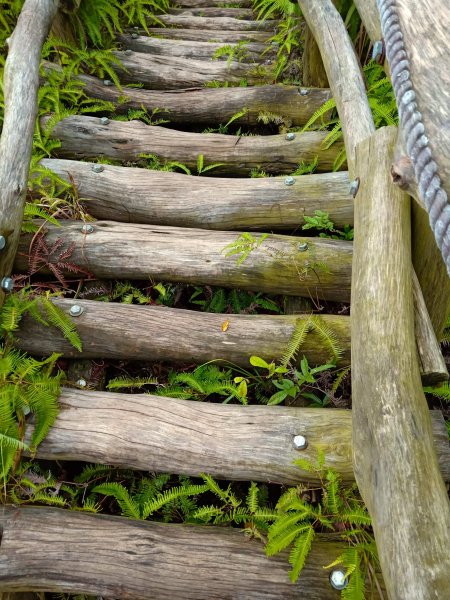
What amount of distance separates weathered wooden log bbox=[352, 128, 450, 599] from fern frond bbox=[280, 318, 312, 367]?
430mm

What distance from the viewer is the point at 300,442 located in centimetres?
197

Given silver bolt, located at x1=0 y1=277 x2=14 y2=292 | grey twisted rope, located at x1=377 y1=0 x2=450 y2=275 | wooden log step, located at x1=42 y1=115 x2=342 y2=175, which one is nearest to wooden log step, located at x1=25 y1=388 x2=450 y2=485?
silver bolt, located at x1=0 y1=277 x2=14 y2=292

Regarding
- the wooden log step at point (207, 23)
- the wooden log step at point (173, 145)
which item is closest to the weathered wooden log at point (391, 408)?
the wooden log step at point (173, 145)

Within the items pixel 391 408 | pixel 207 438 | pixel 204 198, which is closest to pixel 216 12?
pixel 204 198

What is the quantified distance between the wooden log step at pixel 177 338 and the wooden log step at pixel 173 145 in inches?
55.3

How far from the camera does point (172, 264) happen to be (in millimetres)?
Result: 2695

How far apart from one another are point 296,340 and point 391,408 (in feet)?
2.65

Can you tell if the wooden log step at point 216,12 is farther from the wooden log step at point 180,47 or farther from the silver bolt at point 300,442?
the silver bolt at point 300,442

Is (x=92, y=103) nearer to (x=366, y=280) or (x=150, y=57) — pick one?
(x=150, y=57)

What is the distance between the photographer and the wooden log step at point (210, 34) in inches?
188

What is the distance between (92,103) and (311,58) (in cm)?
172

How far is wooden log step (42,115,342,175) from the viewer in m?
3.38

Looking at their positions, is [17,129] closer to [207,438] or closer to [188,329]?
[188,329]

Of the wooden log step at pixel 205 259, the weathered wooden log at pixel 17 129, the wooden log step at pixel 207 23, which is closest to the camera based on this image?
the weathered wooden log at pixel 17 129
